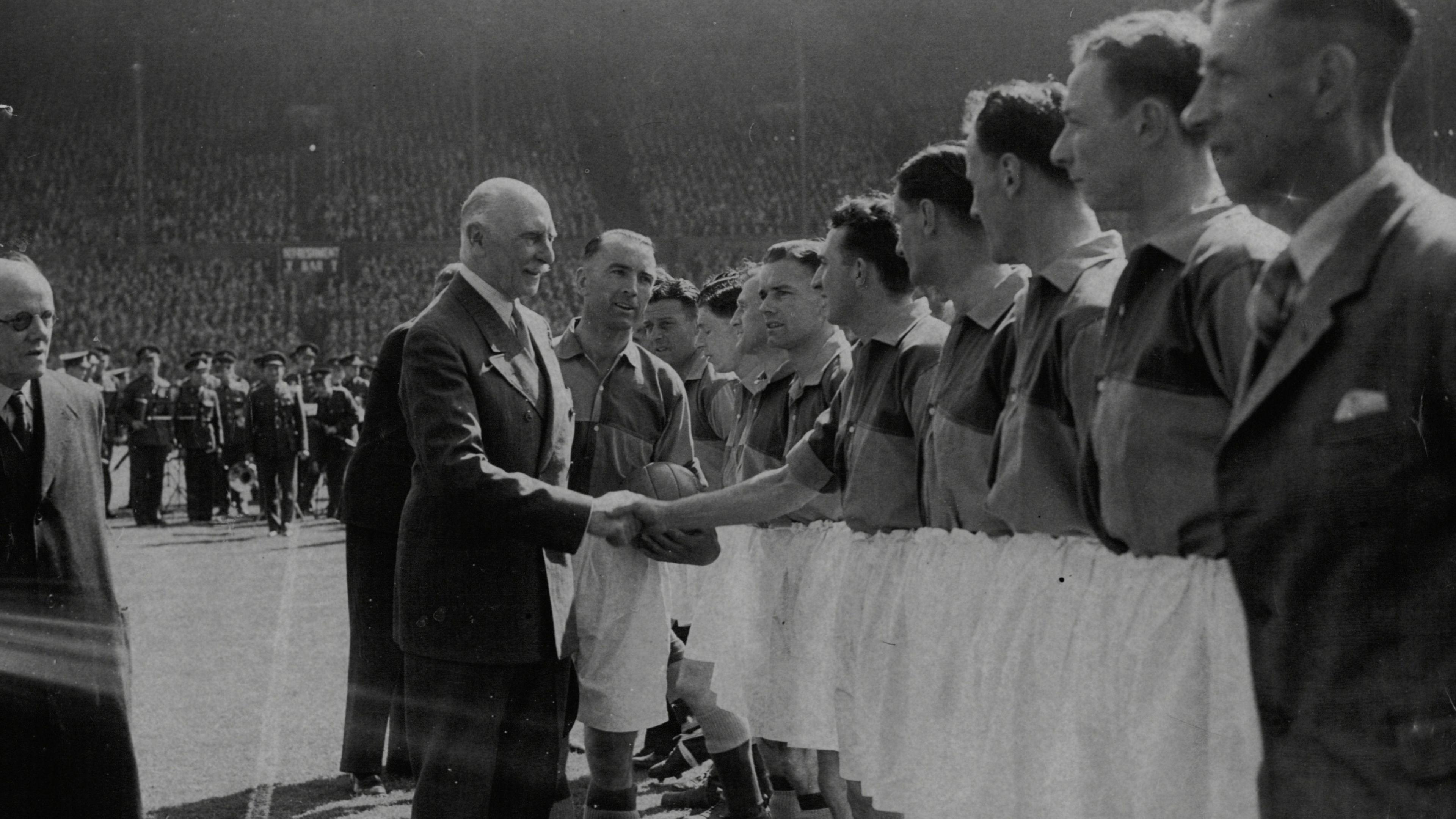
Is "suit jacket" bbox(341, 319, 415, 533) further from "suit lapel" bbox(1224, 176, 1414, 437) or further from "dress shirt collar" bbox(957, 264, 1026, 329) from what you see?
"suit lapel" bbox(1224, 176, 1414, 437)

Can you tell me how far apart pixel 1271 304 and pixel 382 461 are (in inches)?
144

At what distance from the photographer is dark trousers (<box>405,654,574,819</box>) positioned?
135 inches

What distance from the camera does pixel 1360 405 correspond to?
1661 millimetres

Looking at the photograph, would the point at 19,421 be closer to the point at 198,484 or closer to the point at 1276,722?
the point at 1276,722

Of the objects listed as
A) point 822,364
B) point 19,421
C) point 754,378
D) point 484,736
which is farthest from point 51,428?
point 754,378

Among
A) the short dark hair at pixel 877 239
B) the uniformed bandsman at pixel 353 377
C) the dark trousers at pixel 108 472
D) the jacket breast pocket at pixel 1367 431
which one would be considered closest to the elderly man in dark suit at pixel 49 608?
the short dark hair at pixel 877 239

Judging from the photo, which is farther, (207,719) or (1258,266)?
(207,719)

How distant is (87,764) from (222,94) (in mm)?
32663

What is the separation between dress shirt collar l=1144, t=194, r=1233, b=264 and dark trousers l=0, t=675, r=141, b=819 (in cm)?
267

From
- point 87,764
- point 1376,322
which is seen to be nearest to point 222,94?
point 87,764

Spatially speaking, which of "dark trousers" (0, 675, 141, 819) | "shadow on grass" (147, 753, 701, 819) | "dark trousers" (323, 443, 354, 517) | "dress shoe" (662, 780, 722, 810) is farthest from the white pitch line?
"dark trousers" (323, 443, 354, 517)

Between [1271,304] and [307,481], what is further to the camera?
[307,481]

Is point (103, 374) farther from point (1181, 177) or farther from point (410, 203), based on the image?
point (1181, 177)

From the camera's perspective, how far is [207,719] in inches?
252
